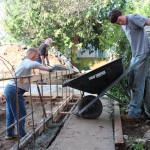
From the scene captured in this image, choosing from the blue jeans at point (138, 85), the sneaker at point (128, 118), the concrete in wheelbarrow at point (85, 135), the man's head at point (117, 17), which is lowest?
the sneaker at point (128, 118)

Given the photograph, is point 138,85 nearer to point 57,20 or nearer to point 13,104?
point 13,104

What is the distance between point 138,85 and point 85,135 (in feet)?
4.61

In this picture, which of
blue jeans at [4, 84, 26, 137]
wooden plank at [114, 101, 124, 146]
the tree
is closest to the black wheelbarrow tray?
wooden plank at [114, 101, 124, 146]

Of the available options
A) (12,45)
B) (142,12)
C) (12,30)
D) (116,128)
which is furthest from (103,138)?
(12,30)

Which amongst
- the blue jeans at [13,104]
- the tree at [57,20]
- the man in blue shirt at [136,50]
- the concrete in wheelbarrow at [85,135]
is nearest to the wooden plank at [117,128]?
the concrete in wheelbarrow at [85,135]

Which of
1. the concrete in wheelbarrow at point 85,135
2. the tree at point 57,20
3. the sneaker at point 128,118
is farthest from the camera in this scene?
the tree at point 57,20

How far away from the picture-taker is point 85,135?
3.91m

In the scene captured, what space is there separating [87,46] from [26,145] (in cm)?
1749

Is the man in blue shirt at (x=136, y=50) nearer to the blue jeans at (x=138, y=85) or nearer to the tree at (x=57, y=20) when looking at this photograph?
the blue jeans at (x=138, y=85)

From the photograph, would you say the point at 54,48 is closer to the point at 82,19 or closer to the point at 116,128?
the point at 82,19

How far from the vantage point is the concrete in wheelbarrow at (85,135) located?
345 centimetres

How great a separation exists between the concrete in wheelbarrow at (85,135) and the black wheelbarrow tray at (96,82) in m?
0.18

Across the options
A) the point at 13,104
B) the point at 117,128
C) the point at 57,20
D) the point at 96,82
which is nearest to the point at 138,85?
the point at 96,82

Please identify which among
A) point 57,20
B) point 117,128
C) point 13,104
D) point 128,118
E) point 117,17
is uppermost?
point 57,20
